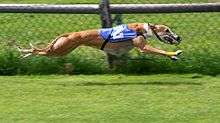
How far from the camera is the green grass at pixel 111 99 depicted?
20.5 feet

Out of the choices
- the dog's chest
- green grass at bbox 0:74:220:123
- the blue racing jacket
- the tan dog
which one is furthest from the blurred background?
the blue racing jacket

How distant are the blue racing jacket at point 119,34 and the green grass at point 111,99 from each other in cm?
45

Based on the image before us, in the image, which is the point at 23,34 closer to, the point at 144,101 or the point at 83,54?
the point at 83,54

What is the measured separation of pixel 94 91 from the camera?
23.8 ft

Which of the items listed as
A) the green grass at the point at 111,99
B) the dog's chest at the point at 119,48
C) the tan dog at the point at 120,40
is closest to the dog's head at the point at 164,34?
the tan dog at the point at 120,40

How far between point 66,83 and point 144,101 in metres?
1.19

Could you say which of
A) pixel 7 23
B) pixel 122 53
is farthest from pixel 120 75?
pixel 7 23

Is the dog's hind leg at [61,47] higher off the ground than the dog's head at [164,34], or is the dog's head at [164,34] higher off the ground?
the dog's head at [164,34]

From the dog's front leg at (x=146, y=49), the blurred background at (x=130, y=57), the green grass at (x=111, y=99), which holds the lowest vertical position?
the blurred background at (x=130, y=57)

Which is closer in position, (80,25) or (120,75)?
(120,75)

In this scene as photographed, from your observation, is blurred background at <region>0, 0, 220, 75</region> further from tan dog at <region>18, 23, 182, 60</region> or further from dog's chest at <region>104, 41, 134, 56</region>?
tan dog at <region>18, 23, 182, 60</region>

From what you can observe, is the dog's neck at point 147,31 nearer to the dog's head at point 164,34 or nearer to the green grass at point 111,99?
the dog's head at point 164,34

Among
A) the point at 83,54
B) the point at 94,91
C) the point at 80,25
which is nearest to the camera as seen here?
the point at 94,91

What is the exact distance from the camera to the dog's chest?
778cm
